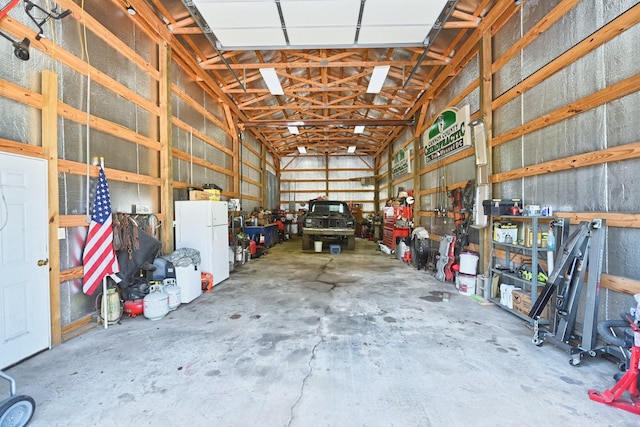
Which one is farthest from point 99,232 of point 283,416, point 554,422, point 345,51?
point 345,51

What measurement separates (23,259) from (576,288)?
521 cm

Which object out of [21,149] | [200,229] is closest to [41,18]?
[21,149]

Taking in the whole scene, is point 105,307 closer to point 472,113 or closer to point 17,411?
point 17,411

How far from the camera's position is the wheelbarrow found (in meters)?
1.58

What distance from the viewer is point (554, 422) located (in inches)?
68.7

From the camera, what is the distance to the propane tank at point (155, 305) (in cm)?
344

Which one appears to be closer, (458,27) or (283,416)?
(283,416)

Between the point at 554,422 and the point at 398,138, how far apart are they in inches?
390

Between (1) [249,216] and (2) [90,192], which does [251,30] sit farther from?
(1) [249,216]

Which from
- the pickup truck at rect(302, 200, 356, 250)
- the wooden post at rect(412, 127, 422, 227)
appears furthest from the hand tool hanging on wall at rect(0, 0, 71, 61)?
the wooden post at rect(412, 127, 422, 227)

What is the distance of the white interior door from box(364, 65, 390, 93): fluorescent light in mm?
5572

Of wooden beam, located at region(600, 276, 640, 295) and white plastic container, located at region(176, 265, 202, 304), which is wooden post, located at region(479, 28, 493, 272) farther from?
white plastic container, located at region(176, 265, 202, 304)

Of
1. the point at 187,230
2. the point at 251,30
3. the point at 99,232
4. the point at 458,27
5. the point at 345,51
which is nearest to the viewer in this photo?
the point at 99,232

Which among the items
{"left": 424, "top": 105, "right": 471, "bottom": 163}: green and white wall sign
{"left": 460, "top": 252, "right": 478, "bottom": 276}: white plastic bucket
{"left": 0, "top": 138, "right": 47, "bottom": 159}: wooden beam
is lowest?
{"left": 460, "top": 252, "right": 478, "bottom": 276}: white plastic bucket
